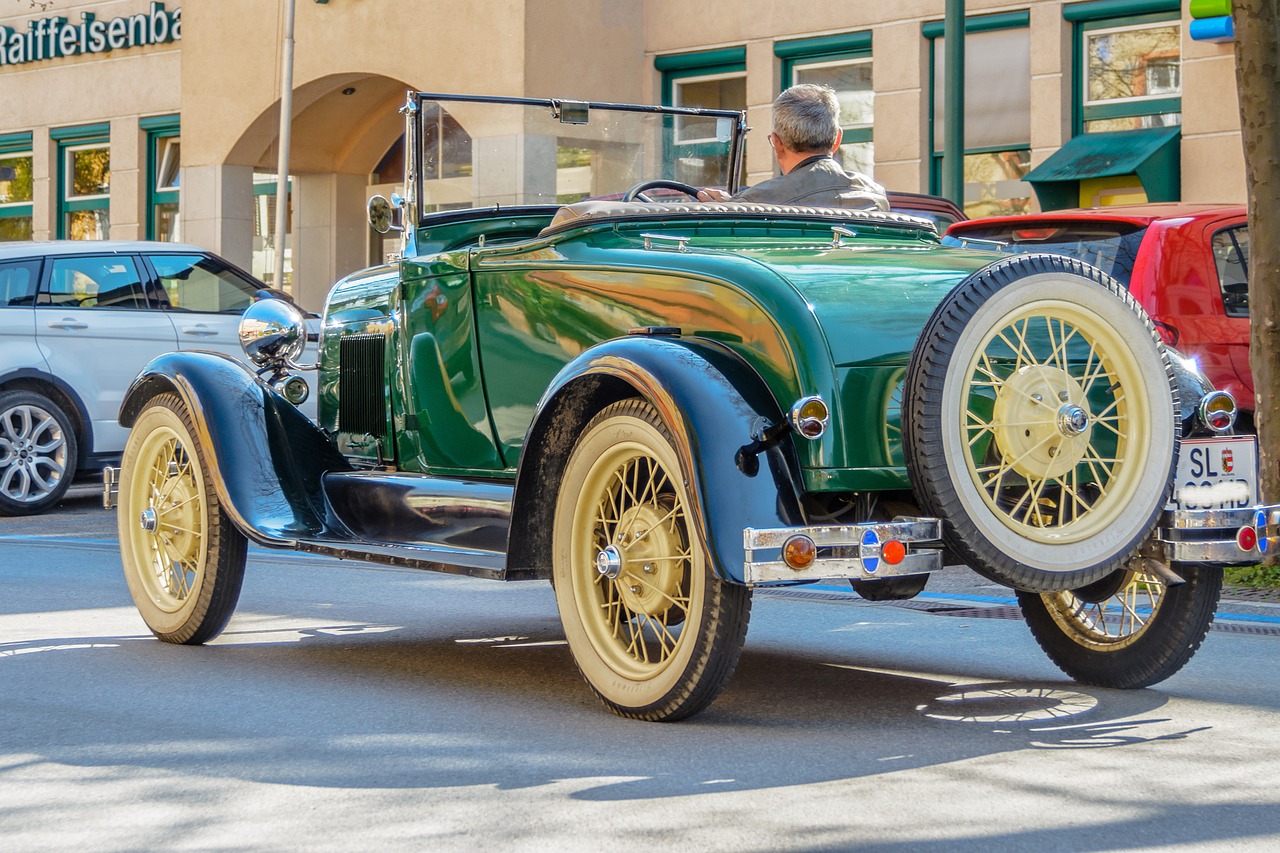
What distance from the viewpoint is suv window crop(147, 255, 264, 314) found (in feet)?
44.2

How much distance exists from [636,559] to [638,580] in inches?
2.2

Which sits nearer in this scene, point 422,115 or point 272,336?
point 422,115

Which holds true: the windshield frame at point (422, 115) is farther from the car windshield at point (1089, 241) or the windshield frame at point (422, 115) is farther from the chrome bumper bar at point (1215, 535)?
the chrome bumper bar at point (1215, 535)

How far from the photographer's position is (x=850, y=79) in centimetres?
1961

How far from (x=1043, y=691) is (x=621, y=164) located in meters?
2.64

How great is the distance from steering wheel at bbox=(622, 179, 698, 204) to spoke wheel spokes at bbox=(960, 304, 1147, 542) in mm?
2271

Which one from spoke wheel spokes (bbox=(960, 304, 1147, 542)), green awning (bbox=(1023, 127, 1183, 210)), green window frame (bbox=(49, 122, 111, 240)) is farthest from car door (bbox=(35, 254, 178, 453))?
green window frame (bbox=(49, 122, 111, 240))

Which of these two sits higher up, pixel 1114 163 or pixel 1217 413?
pixel 1114 163

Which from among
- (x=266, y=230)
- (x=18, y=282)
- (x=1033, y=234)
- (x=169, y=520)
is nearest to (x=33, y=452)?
(x=18, y=282)

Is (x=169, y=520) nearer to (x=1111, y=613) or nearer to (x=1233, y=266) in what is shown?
(x=1111, y=613)

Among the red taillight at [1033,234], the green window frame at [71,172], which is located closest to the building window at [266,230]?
the green window frame at [71,172]

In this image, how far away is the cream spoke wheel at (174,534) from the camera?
6.49m

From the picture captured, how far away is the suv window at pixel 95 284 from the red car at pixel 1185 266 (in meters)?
6.49

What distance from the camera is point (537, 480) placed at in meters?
5.39
